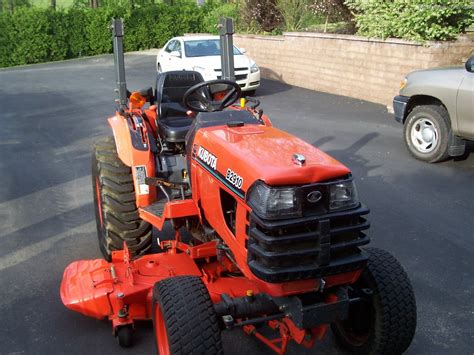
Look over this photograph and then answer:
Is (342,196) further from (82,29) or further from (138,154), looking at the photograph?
(82,29)

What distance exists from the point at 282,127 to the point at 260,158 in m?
7.63


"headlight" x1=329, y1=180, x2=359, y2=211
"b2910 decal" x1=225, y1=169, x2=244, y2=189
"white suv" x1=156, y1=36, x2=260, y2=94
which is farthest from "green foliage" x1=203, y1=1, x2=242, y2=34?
"headlight" x1=329, y1=180, x2=359, y2=211

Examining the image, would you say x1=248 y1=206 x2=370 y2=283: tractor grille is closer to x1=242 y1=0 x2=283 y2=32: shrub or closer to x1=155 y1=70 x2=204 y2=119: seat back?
x1=155 y1=70 x2=204 y2=119: seat back

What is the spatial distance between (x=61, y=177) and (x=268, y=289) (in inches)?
220

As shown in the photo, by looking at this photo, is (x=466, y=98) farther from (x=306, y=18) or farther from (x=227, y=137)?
(x=306, y=18)

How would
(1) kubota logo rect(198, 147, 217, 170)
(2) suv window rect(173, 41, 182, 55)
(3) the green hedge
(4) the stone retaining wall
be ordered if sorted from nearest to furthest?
1. (1) kubota logo rect(198, 147, 217, 170)
2. (4) the stone retaining wall
3. (2) suv window rect(173, 41, 182, 55)
4. (3) the green hedge

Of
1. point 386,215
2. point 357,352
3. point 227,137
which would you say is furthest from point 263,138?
point 386,215

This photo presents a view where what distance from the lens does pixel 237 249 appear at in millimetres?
3316

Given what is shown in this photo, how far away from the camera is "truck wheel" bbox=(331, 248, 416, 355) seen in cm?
338

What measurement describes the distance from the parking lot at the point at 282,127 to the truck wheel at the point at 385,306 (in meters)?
0.49

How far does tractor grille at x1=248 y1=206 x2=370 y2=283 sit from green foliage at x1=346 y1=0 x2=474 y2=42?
30.7 ft

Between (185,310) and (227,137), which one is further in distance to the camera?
(227,137)

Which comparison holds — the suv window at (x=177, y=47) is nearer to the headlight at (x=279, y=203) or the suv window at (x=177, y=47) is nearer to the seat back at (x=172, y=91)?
the seat back at (x=172, y=91)

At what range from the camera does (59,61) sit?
997 inches
